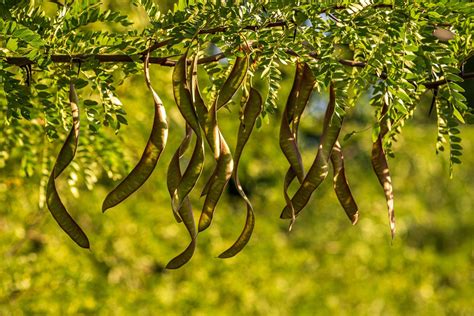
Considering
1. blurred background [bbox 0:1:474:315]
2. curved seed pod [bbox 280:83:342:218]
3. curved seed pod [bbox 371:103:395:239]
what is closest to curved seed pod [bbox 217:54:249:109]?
curved seed pod [bbox 280:83:342:218]

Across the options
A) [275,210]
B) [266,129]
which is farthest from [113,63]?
[275,210]

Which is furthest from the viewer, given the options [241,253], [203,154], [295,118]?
[241,253]

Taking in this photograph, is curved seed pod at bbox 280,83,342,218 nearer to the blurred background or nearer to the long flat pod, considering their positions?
the long flat pod

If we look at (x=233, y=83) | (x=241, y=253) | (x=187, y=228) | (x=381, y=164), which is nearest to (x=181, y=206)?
(x=187, y=228)

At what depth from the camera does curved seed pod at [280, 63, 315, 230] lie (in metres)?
1.20

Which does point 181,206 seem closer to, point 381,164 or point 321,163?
point 321,163

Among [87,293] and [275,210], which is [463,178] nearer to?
[275,210]

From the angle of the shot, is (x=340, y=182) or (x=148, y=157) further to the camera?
(x=340, y=182)

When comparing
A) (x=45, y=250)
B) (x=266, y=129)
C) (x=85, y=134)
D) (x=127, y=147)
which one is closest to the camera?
(x=85, y=134)

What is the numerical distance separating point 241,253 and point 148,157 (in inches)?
148

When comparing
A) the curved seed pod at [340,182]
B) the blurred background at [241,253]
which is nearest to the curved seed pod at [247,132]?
the curved seed pod at [340,182]

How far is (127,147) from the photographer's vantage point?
127 inches

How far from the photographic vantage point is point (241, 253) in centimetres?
489

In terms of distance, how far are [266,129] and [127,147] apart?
213cm
